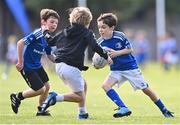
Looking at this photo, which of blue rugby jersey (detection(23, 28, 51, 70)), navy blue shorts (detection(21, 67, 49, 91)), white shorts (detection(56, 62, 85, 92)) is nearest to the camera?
white shorts (detection(56, 62, 85, 92))

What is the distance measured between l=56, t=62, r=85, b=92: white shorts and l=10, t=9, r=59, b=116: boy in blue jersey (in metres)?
0.92

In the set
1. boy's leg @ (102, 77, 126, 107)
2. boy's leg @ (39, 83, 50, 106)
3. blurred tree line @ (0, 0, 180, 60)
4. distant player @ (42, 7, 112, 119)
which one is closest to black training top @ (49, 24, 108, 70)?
distant player @ (42, 7, 112, 119)

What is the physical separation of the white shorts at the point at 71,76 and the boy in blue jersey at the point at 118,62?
963 mm

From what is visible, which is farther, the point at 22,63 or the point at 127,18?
the point at 127,18

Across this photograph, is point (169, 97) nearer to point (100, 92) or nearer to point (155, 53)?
point (100, 92)

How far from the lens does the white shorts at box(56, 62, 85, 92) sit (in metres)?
12.4

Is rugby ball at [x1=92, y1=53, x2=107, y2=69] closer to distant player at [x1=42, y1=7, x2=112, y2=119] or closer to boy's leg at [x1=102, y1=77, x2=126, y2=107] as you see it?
boy's leg at [x1=102, y1=77, x2=126, y2=107]

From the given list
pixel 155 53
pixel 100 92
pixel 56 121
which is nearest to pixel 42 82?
pixel 56 121

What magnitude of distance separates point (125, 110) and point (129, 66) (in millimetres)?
888

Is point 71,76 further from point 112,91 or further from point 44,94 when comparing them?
point 44,94

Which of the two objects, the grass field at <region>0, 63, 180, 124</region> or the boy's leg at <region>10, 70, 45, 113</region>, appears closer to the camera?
the grass field at <region>0, 63, 180, 124</region>

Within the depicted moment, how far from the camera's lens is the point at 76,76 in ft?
40.8

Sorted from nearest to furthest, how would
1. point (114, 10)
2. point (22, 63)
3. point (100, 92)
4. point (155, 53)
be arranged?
point (22, 63), point (100, 92), point (114, 10), point (155, 53)

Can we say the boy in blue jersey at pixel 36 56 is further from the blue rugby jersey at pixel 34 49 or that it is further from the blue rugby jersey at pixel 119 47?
the blue rugby jersey at pixel 119 47
